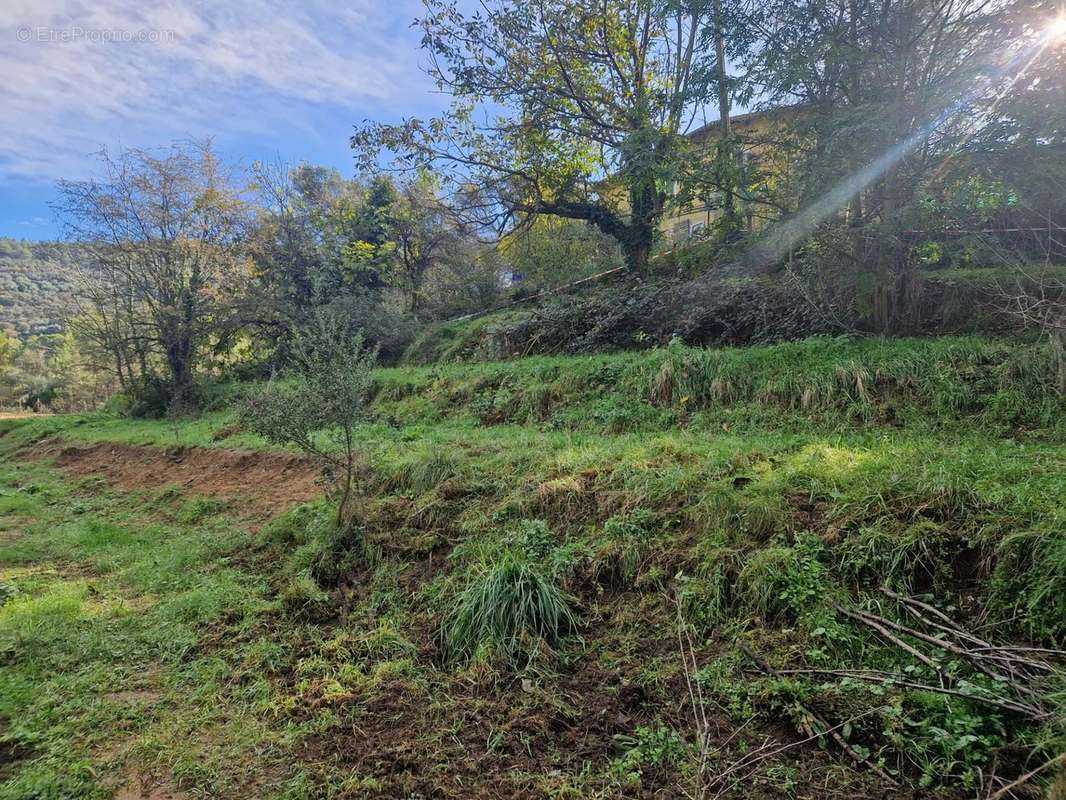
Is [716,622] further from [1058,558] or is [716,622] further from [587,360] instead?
[587,360]

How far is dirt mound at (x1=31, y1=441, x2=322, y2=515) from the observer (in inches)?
262

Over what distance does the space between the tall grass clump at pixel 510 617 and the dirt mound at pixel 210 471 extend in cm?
301

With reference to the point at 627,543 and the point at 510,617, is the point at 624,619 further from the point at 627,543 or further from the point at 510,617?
the point at 510,617

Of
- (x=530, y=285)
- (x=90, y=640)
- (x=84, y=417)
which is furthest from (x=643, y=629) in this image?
(x=84, y=417)

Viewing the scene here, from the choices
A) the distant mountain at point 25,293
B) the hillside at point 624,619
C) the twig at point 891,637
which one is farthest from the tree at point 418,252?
the twig at point 891,637

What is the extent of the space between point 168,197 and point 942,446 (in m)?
19.7

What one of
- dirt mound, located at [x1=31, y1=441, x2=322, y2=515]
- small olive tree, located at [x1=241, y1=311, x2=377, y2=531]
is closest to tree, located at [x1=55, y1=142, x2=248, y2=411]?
dirt mound, located at [x1=31, y1=441, x2=322, y2=515]

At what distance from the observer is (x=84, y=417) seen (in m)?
18.2

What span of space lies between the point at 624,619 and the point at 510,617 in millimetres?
734

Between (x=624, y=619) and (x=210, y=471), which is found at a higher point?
(x=210, y=471)

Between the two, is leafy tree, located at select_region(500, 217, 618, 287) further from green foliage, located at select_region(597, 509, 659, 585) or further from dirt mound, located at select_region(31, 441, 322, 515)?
green foliage, located at select_region(597, 509, 659, 585)

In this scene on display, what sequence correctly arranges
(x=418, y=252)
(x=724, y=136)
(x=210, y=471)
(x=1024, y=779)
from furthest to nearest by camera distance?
(x=418, y=252), (x=210, y=471), (x=724, y=136), (x=1024, y=779)

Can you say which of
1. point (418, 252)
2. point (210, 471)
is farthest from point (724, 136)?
point (418, 252)

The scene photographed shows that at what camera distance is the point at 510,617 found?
3.34 metres
